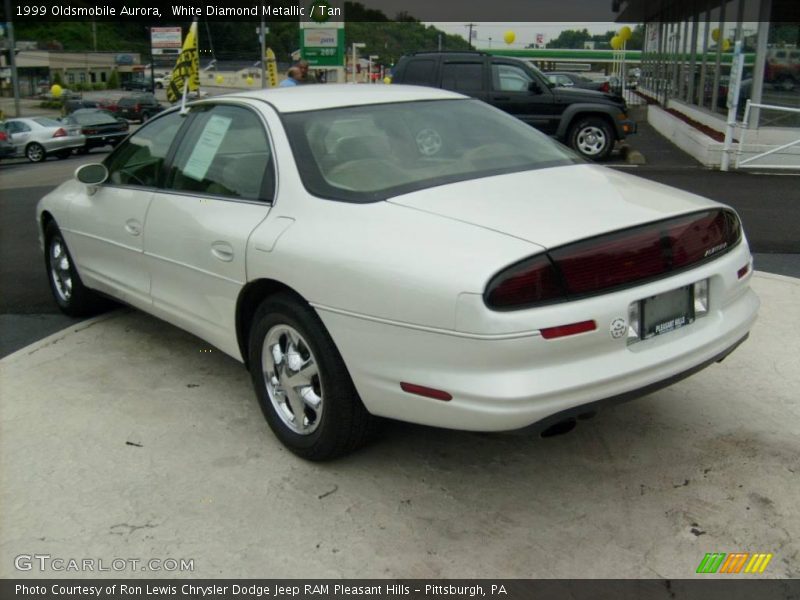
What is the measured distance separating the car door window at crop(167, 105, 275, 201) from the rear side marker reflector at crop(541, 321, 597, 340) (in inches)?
58.8

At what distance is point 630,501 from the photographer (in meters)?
3.18

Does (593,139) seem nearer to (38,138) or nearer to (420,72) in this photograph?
(420,72)

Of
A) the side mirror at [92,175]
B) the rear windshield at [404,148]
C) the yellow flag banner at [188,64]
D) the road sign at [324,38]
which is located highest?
the road sign at [324,38]

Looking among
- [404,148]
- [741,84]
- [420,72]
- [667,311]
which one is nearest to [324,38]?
[420,72]

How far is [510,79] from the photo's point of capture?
14.1m

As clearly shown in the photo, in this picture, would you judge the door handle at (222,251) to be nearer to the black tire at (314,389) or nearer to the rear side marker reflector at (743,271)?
the black tire at (314,389)

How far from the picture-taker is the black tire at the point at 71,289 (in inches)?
213

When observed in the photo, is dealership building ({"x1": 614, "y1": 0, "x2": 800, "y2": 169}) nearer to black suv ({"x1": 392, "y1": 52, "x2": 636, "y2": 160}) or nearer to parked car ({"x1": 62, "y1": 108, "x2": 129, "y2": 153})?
black suv ({"x1": 392, "y1": 52, "x2": 636, "y2": 160})

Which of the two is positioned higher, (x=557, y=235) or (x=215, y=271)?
(x=557, y=235)

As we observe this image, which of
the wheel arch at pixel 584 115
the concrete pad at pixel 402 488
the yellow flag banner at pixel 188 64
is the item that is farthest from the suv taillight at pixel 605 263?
the wheel arch at pixel 584 115

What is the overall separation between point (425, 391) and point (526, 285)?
527mm
